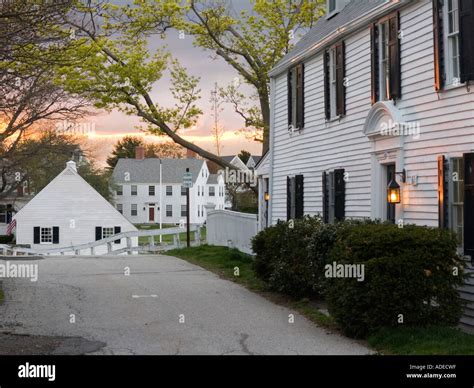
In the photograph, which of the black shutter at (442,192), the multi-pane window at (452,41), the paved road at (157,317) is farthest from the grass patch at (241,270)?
the multi-pane window at (452,41)

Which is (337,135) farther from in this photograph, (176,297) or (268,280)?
(176,297)

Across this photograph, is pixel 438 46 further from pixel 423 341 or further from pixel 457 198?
pixel 423 341

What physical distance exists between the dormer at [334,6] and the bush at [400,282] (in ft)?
39.0

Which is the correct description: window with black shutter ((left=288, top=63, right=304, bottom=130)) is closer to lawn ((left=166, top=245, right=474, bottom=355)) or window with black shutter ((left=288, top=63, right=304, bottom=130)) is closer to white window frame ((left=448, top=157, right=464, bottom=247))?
lawn ((left=166, top=245, right=474, bottom=355))

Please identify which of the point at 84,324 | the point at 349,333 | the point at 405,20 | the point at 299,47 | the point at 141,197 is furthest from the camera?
the point at 141,197

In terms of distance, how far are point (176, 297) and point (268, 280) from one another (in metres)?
2.24

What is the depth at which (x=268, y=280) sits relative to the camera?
54.2 ft

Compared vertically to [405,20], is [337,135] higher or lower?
lower

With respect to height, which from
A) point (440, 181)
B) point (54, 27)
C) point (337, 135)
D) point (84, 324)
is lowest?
point (84, 324)

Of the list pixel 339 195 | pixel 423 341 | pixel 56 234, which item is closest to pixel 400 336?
pixel 423 341

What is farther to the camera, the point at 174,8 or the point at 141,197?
the point at 141,197

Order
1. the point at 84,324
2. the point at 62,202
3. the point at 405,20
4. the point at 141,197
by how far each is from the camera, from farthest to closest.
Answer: the point at 141,197 < the point at 62,202 < the point at 405,20 < the point at 84,324

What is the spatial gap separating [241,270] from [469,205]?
995 cm

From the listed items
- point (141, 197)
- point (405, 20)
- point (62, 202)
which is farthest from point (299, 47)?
point (141, 197)
